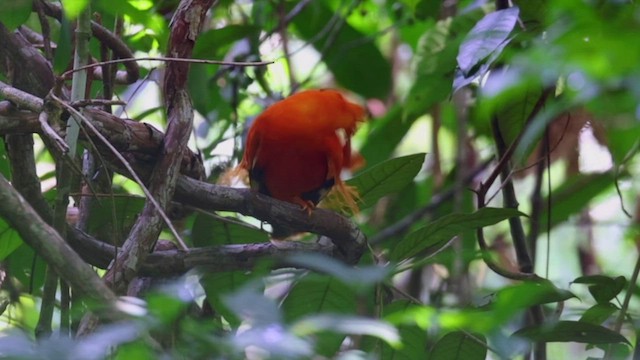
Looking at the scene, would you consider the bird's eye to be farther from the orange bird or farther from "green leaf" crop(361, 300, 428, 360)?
"green leaf" crop(361, 300, 428, 360)

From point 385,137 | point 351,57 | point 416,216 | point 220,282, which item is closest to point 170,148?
point 220,282

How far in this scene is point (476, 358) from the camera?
1971mm

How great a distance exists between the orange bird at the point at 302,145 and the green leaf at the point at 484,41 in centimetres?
51

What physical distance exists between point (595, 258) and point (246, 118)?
58.8 inches

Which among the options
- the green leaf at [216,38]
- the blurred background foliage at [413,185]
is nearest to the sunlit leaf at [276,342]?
the blurred background foliage at [413,185]

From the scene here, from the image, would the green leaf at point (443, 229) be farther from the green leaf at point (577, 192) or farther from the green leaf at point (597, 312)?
the green leaf at point (577, 192)

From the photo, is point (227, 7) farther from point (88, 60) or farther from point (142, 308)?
point (142, 308)

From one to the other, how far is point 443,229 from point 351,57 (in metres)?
1.45

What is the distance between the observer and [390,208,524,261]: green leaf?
1922 millimetres

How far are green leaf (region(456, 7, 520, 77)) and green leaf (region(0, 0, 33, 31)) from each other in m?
0.87

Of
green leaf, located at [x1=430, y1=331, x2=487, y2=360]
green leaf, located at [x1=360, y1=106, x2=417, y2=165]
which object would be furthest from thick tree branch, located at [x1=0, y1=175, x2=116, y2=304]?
green leaf, located at [x1=360, y1=106, x2=417, y2=165]

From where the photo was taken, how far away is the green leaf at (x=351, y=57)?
328 cm

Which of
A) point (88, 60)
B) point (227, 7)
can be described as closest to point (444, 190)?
point (227, 7)

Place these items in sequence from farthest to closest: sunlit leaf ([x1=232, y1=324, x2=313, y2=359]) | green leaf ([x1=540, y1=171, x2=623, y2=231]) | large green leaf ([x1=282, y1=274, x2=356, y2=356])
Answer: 1. green leaf ([x1=540, y1=171, x2=623, y2=231])
2. large green leaf ([x1=282, y1=274, x2=356, y2=356])
3. sunlit leaf ([x1=232, y1=324, x2=313, y2=359])
